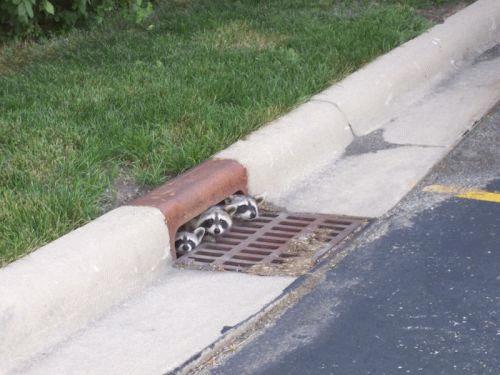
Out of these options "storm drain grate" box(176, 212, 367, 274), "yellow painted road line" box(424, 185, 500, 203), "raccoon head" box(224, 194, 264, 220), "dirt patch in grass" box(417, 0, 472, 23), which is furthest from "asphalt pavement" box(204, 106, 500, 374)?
"dirt patch in grass" box(417, 0, 472, 23)

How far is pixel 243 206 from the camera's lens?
17.7 ft

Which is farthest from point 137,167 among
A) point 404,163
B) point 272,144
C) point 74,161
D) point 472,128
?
point 472,128

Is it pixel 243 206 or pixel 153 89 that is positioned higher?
pixel 153 89

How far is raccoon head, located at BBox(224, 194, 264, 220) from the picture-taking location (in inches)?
213

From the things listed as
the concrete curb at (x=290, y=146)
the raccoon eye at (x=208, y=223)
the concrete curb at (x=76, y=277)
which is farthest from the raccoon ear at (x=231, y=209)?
the concrete curb at (x=76, y=277)

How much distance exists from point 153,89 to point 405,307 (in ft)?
9.86

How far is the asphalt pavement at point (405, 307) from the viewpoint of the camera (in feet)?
13.0

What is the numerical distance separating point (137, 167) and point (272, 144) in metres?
0.80

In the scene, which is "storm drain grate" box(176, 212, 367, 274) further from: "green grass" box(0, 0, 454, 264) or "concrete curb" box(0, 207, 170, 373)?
"green grass" box(0, 0, 454, 264)

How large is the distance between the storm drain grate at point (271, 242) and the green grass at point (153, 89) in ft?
1.69

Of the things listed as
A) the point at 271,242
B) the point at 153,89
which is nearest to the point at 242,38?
the point at 153,89

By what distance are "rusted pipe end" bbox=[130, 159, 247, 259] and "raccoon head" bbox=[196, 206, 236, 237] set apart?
45 millimetres

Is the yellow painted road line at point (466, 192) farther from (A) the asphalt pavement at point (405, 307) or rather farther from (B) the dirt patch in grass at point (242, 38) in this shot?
(B) the dirt patch in grass at point (242, 38)

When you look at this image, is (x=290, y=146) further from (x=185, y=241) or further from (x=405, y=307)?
(x=405, y=307)
